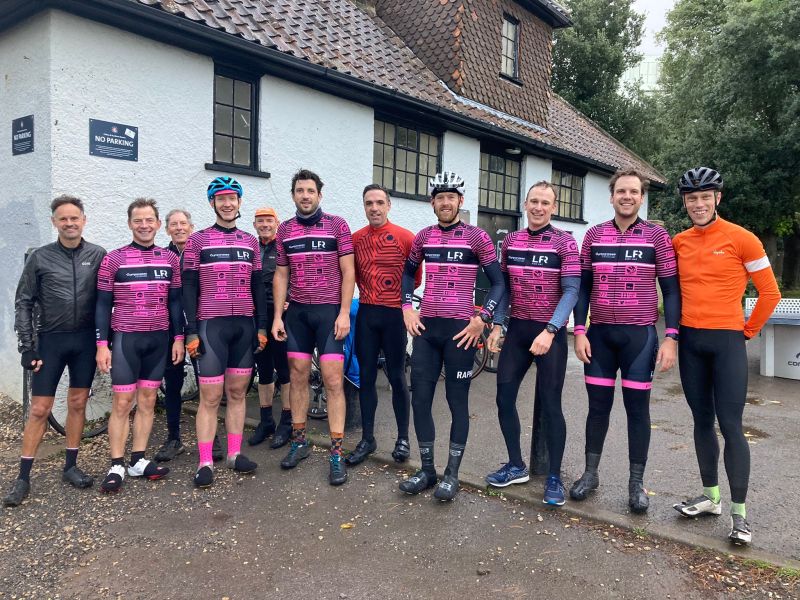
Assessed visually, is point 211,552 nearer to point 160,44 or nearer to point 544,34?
point 160,44

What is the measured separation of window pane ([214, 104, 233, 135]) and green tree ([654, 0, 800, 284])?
719 inches

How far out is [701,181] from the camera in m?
3.61

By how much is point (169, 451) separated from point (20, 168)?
3.40 m

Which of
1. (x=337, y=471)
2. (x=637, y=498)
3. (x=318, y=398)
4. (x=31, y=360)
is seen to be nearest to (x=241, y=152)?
(x=318, y=398)

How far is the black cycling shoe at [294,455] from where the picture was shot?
474cm

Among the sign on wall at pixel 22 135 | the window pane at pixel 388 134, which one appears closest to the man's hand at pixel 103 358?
the sign on wall at pixel 22 135

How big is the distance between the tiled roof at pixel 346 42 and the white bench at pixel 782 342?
538cm

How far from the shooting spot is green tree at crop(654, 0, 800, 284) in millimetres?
18859

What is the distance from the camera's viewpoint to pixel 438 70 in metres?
11.3

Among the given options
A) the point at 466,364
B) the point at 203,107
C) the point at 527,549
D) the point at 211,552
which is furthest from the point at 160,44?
the point at 527,549

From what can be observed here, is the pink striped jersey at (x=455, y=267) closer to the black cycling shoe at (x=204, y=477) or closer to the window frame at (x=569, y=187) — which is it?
the black cycling shoe at (x=204, y=477)

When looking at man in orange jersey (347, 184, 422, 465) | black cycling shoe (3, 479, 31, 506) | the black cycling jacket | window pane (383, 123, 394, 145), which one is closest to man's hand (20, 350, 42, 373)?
the black cycling jacket

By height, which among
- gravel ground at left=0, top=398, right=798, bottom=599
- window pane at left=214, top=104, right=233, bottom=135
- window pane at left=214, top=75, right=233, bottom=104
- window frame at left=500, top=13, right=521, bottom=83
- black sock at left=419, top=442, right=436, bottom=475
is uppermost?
window frame at left=500, top=13, right=521, bottom=83

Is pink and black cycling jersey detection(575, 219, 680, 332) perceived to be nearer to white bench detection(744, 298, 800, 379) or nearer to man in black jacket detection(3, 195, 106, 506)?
man in black jacket detection(3, 195, 106, 506)
